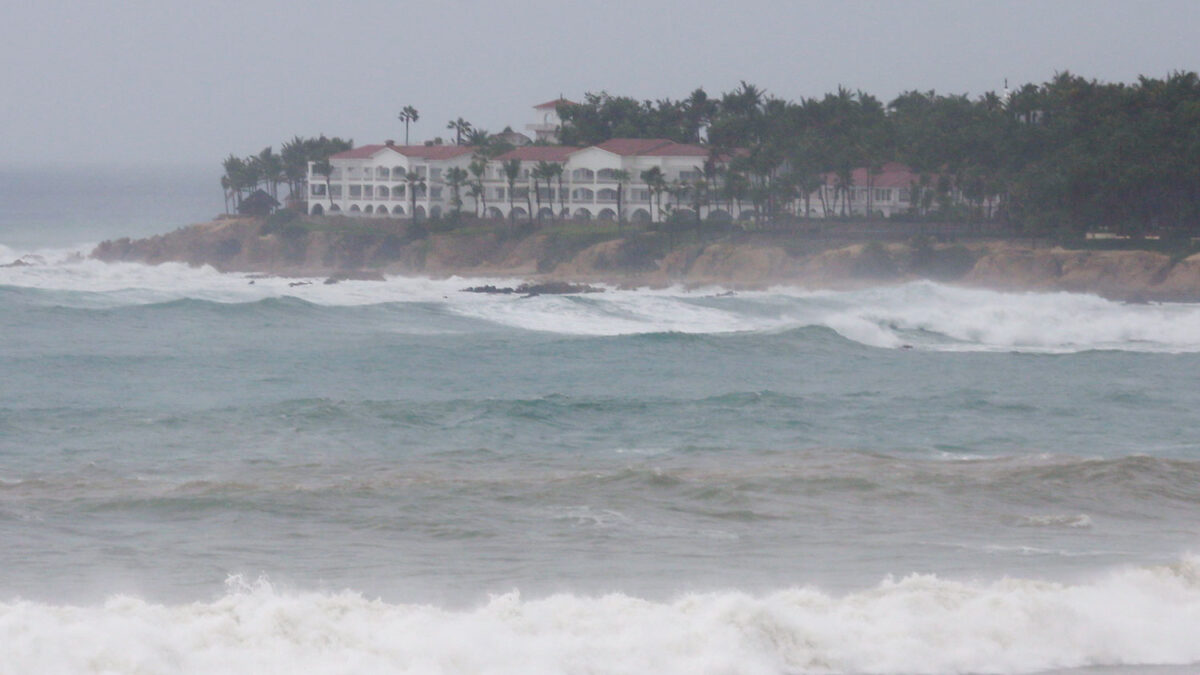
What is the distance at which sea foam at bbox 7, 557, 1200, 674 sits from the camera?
10.2 m

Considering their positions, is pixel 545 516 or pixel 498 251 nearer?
pixel 545 516

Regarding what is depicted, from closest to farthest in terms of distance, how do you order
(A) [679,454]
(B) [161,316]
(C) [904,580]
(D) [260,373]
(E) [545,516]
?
(C) [904,580], (E) [545,516], (A) [679,454], (D) [260,373], (B) [161,316]

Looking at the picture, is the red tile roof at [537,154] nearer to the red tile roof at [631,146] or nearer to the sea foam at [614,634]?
the red tile roof at [631,146]

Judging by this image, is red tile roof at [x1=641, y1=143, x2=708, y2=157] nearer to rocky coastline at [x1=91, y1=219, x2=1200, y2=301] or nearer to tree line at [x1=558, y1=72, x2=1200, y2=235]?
tree line at [x1=558, y1=72, x2=1200, y2=235]

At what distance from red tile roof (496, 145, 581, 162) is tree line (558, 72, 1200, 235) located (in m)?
7.66

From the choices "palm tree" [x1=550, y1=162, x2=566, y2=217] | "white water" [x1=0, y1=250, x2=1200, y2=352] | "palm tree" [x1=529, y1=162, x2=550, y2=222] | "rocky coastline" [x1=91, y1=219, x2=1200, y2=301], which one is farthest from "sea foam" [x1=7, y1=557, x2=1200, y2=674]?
"palm tree" [x1=550, y1=162, x2=566, y2=217]

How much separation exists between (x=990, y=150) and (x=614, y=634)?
70.1 metres

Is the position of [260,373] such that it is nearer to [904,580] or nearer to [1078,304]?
[904,580]

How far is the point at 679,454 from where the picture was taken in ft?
63.8

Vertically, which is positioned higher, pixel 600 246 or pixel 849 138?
pixel 849 138

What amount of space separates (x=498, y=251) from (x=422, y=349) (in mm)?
47739

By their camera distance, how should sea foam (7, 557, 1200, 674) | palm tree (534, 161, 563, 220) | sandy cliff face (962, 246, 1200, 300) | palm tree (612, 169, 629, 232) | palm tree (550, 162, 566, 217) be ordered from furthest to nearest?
palm tree (550, 162, 566, 217) < palm tree (534, 161, 563, 220) < palm tree (612, 169, 629, 232) < sandy cliff face (962, 246, 1200, 300) < sea foam (7, 557, 1200, 674)

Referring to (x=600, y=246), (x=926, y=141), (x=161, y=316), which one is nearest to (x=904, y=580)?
(x=161, y=316)

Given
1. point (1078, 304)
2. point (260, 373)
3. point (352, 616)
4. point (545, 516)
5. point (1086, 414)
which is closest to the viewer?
point (352, 616)
